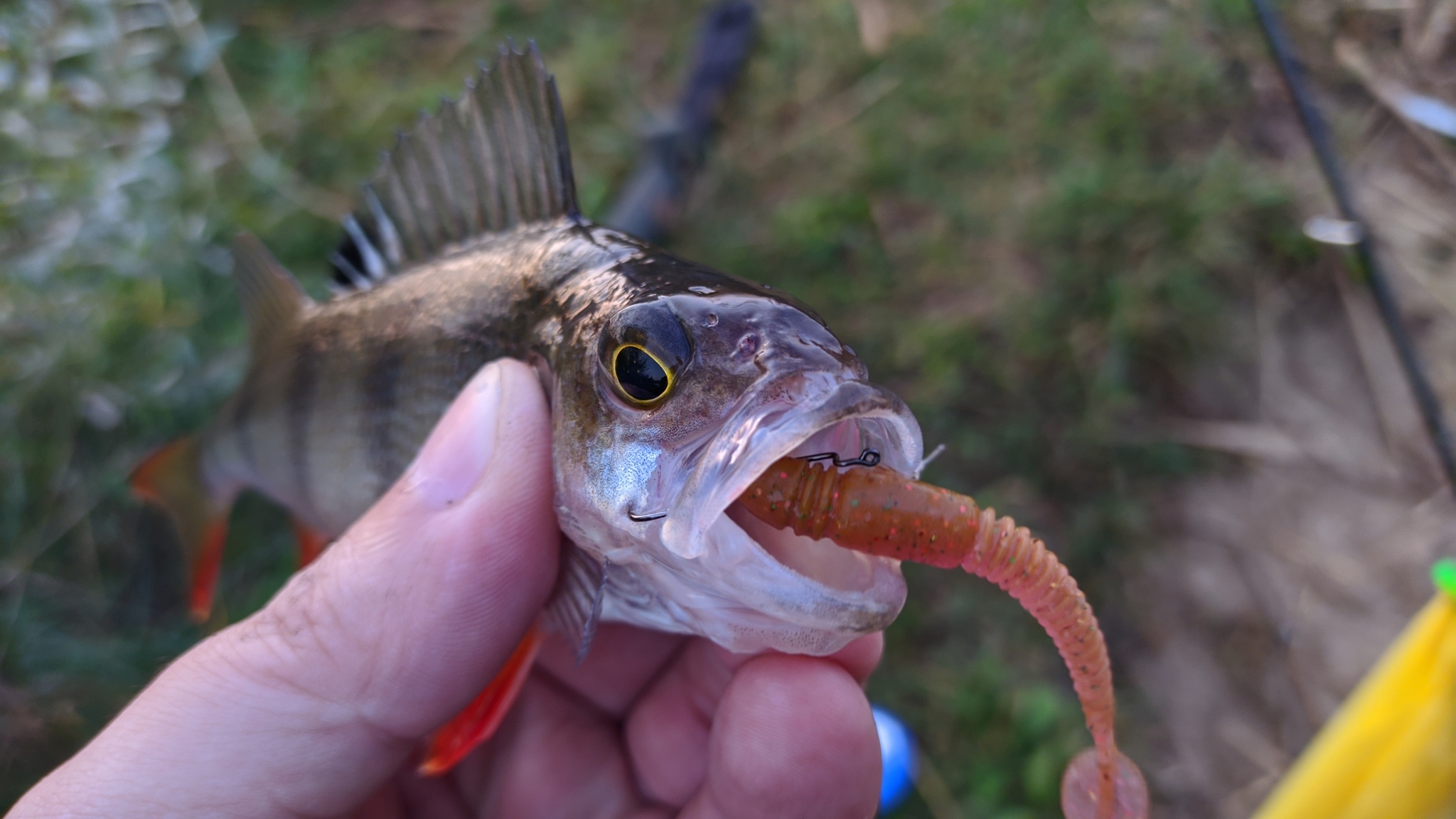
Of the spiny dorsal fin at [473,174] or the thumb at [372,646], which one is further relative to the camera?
the spiny dorsal fin at [473,174]

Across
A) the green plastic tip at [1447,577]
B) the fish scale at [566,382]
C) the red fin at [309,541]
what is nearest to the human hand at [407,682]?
the fish scale at [566,382]

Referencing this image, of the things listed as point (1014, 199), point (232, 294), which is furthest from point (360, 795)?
point (1014, 199)

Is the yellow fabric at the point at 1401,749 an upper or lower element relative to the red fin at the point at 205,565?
lower

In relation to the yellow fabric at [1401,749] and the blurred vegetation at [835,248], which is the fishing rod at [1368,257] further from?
the yellow fabric at [1401,749]

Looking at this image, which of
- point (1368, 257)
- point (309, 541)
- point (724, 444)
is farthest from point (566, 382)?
point (1368, 257)

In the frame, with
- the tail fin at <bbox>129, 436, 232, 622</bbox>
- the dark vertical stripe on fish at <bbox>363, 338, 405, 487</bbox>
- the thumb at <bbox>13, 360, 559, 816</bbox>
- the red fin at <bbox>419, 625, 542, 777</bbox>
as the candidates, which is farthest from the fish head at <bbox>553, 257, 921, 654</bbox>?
the tail fin at <bbox>129, 436, 232, 622</bbox>

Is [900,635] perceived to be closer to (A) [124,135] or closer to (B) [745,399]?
(B) [745,399]
